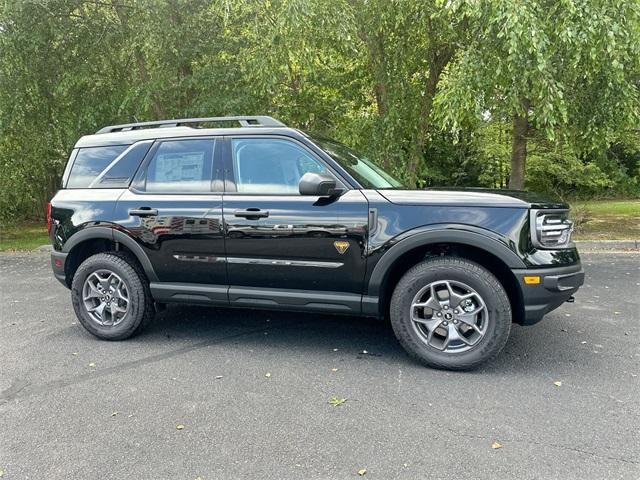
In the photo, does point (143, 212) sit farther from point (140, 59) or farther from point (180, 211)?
point (140, 59)

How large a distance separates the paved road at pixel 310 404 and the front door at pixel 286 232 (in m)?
0.55

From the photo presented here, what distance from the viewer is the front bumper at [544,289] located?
3383mm

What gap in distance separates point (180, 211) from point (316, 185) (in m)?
1.29

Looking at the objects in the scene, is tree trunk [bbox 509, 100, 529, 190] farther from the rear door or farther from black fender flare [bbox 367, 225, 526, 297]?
the rear door

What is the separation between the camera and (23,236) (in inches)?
508

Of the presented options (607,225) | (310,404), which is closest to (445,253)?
(310,404)

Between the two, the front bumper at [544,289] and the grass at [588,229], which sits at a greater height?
the front bumper at [544,289]

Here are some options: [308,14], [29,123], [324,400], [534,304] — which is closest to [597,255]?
[534,304]

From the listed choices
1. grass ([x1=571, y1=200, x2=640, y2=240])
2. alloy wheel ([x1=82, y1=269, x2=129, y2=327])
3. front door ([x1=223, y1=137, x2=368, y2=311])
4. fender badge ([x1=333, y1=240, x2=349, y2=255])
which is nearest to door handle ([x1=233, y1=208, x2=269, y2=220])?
front door ([x1=223, y1=137, x2=368, y2=311])

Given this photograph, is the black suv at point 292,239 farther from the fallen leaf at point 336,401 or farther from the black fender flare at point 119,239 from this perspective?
the fallen leaf at point 336,401

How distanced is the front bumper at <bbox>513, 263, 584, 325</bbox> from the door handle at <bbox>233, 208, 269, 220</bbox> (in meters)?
1.94

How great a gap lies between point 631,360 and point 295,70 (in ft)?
→ 23.8

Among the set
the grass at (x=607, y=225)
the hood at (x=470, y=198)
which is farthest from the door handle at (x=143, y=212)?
the grass at (x=607, y=225)

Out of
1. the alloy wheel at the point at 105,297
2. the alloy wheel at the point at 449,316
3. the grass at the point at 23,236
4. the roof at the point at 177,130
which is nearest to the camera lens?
the alloy wheel at the point at 449,316
